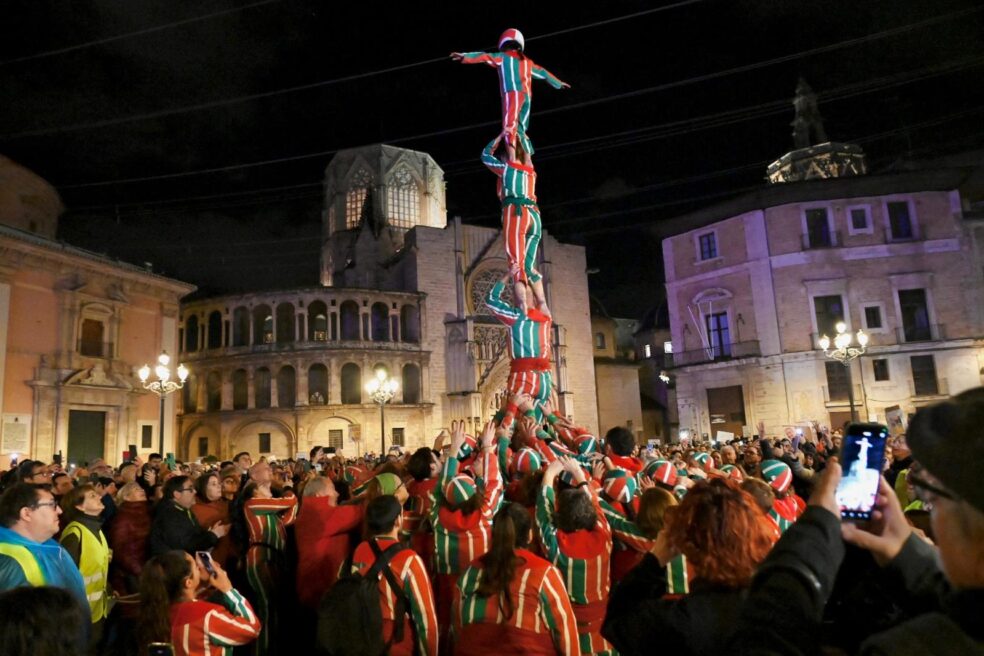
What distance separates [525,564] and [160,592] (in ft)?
6.03

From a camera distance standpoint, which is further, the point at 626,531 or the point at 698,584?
the point at 626,531

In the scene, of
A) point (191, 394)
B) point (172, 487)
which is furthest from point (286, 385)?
point (172, 487)

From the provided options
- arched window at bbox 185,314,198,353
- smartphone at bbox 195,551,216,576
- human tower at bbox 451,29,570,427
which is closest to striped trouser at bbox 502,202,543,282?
human tower at bbox 451,29,570,427

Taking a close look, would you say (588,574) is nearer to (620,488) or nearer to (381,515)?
(620,488)

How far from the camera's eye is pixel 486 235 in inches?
1679

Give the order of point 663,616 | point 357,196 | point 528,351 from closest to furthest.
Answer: point 663,616
point 528,351
point 357,196

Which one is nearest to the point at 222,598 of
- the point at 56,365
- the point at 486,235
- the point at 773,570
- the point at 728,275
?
the point at 773,570

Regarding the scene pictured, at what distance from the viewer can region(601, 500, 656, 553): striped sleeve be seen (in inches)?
175

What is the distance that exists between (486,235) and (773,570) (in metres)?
41.5

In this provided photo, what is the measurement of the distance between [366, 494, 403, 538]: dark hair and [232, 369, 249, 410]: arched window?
3580cm

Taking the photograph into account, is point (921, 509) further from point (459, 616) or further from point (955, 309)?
point (955, 309)

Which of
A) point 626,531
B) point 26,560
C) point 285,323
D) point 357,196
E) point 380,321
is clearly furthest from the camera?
point 357,196

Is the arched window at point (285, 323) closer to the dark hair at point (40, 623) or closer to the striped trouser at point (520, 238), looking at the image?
the striped trouser at point (520, 238)

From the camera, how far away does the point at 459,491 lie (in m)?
5.14
